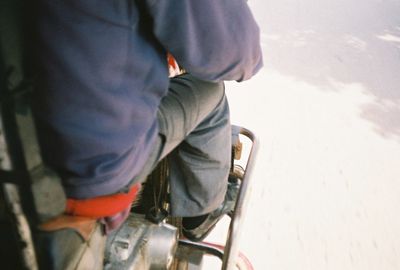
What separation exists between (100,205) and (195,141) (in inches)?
16.2

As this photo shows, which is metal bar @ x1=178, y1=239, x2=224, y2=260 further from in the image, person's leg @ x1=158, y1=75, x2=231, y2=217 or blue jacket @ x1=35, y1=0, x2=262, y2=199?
blue jacket @ x1=35, y1=0, x2=262, y2=199

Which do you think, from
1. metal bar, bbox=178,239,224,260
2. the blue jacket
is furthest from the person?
metal bar, bbox=178,239,224,260

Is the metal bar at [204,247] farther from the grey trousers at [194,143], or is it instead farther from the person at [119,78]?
the person at [119,78]

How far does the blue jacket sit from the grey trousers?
102mm

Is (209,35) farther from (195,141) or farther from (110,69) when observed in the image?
(195,141)

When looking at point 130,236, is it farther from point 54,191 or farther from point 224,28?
point 224,28

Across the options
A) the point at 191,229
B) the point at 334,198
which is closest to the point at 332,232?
the point at 334,198

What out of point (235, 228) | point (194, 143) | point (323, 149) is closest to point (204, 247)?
point (235, 228)

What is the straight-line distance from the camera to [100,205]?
0.78 metres

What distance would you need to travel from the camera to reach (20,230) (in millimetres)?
610

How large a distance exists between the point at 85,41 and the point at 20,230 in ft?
1.02

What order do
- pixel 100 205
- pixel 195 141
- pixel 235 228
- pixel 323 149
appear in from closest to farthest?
pixel 100 205
pixel 195 141
pixel 235 228
pixel 323 149

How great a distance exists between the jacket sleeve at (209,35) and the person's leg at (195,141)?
11cm

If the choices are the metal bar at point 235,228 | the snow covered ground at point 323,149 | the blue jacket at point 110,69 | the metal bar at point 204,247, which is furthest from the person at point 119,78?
the snow covered ground at point 323,149
